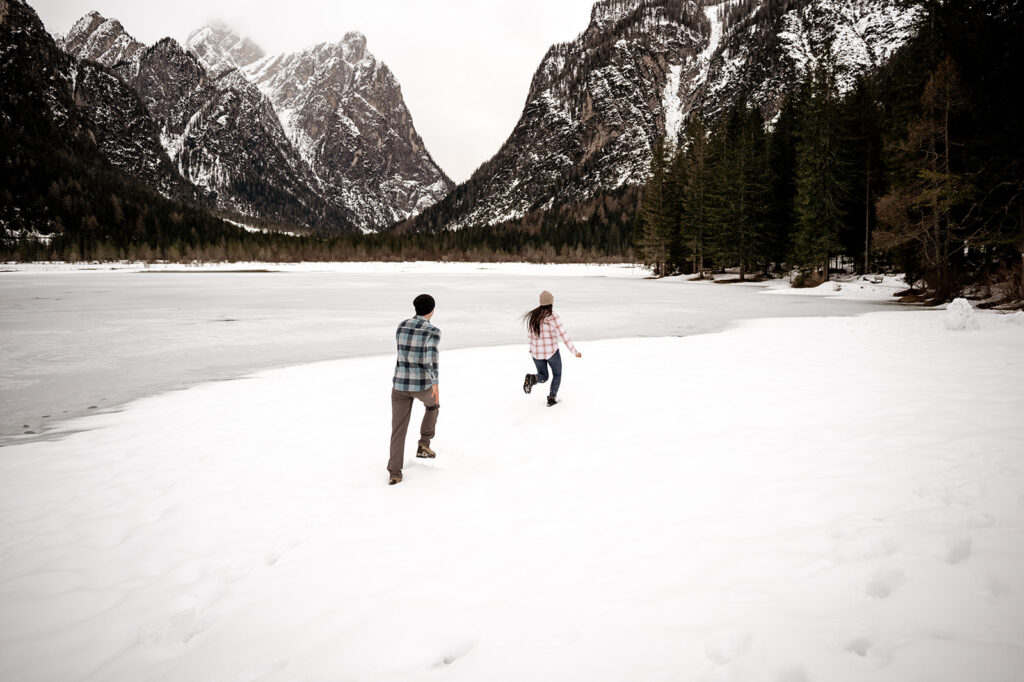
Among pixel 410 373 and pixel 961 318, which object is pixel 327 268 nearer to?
pixel 961 318

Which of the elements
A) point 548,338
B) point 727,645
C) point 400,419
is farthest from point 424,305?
point 727,645

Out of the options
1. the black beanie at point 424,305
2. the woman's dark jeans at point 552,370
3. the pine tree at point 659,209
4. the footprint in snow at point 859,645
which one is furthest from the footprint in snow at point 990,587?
the pine tree at point 659,209

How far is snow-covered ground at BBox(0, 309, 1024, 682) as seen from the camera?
9.38ft

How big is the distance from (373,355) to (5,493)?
27.9 feet

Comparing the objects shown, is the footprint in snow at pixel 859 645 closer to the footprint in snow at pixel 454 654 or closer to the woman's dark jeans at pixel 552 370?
the footprint in snow at pixel 454 654

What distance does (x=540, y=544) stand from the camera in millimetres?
4070

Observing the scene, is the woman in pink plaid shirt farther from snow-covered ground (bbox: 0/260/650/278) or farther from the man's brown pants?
snow-covered ground (bbox: 0/260/650/278)

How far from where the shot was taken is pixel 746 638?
2.84 m

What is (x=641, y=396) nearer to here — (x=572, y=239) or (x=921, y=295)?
(x=921, y=295)

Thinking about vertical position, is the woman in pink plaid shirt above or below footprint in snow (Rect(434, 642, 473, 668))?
above

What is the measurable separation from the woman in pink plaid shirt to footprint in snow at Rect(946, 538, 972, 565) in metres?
5.10

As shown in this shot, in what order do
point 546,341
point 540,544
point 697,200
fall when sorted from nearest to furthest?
1. point 540,544
2. point 546,341
3. point 697,200

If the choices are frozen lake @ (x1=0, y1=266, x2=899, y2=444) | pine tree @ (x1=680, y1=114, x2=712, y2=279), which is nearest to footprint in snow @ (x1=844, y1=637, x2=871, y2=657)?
frozen lake @ (x1=0, y1=266, x2=899, y2=444)

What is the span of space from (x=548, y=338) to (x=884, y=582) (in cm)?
556
